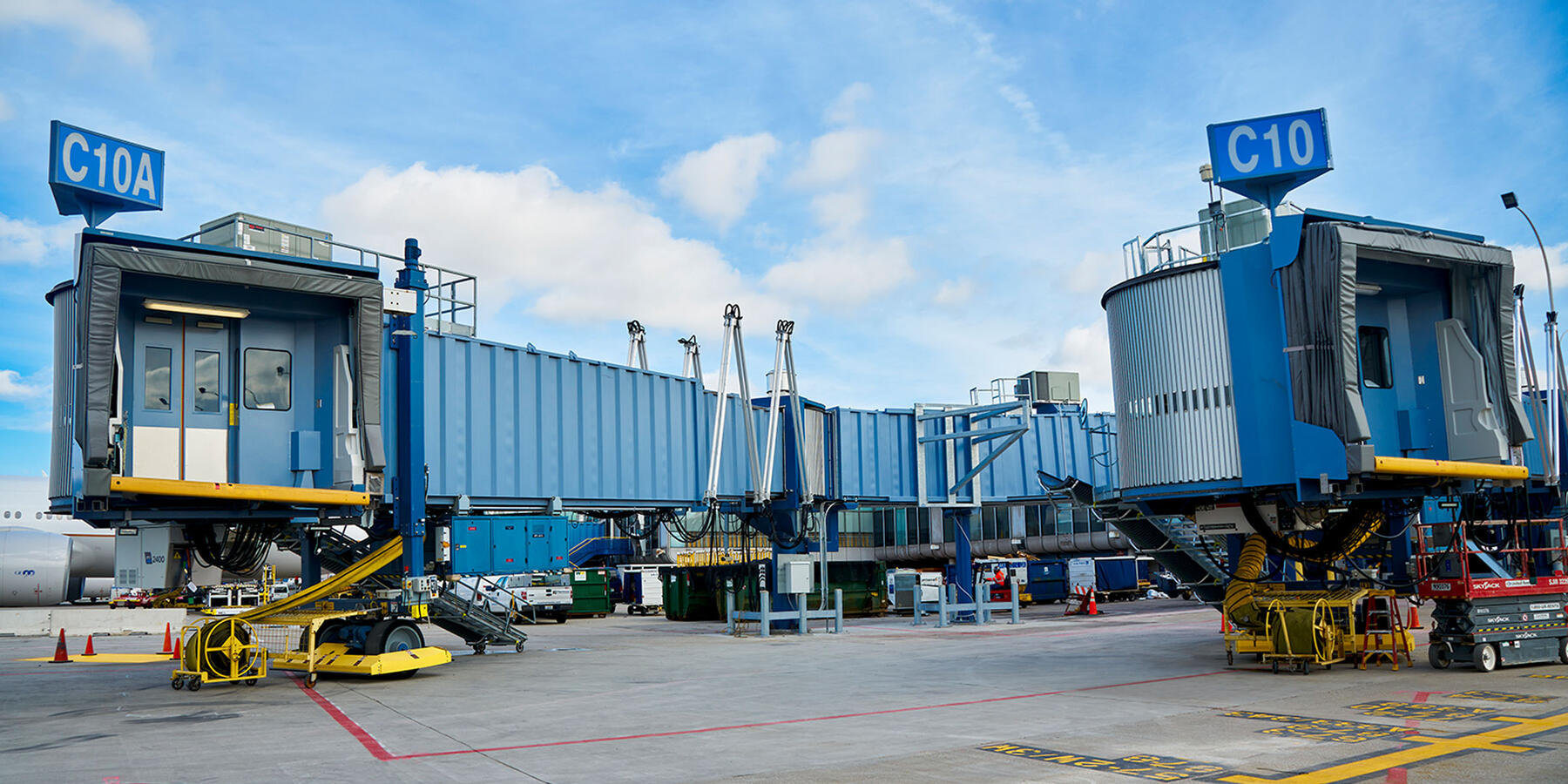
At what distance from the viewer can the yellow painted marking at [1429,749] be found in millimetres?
9133

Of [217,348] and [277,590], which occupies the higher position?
[217,348]

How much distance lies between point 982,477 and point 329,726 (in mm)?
28894

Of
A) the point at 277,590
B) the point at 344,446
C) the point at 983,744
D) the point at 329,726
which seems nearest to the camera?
the point at 983,744

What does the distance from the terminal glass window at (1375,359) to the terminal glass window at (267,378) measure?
61.0 ft

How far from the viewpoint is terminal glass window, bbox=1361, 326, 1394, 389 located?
18.9 metres

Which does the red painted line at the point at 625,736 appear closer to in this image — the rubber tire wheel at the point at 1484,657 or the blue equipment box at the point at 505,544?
the rubber tire wheel at the point at 1484,657

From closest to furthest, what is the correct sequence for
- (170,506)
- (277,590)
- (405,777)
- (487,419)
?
1. (405,777)
2. (170,506)
3. (487,419)
4. (277,590)

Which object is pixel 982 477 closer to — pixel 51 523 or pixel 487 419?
pixel 487 419

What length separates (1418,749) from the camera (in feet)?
34.0

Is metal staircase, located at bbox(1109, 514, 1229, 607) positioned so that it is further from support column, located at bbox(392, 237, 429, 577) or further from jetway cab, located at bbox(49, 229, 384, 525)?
jetway cab, located at bbox(49, 229, 384, 525)

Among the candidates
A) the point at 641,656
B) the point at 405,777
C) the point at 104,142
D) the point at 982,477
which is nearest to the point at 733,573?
the point at 982,477

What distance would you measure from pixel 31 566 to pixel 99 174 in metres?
34.7

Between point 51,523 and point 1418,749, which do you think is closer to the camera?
point 1418,749

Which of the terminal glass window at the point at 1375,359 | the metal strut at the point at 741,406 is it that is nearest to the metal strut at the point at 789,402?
the metal strut at the point at 741,406
